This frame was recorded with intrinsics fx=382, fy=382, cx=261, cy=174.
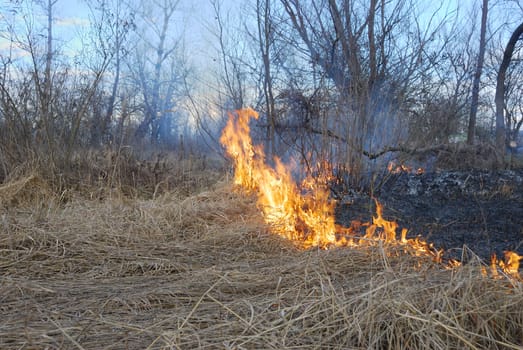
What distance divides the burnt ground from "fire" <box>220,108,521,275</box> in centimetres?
16

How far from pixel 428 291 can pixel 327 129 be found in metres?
2.57

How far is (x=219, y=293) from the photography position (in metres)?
2.21

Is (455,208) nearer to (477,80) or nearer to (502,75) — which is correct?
(502,75)

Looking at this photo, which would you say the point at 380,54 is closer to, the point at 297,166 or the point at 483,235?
the point at 297,166

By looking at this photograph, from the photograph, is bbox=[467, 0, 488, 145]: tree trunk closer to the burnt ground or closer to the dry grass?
the burnt ground

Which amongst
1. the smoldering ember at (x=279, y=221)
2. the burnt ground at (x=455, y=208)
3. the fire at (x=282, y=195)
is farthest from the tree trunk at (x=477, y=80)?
the fire at (x=282, y=195)

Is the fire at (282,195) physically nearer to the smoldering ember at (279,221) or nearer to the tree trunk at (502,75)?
the smoldering ember at (279,221)

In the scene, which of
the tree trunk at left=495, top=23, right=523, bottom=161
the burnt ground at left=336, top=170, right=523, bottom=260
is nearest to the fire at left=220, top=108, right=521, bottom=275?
the burnt ground at left=336, top=170, right=523, bottom=260

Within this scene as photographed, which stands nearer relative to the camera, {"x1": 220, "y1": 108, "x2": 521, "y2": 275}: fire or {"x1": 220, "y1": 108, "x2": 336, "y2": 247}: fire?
{"x1": 220, "y1": 108, "x2": 521, "y2": 275}: fire

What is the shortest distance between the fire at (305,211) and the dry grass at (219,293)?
0.17m

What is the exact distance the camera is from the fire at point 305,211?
2850mm

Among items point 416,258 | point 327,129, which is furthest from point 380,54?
point 416,258

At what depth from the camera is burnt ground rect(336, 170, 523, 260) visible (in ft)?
9.87

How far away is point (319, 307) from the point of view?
186 cm
